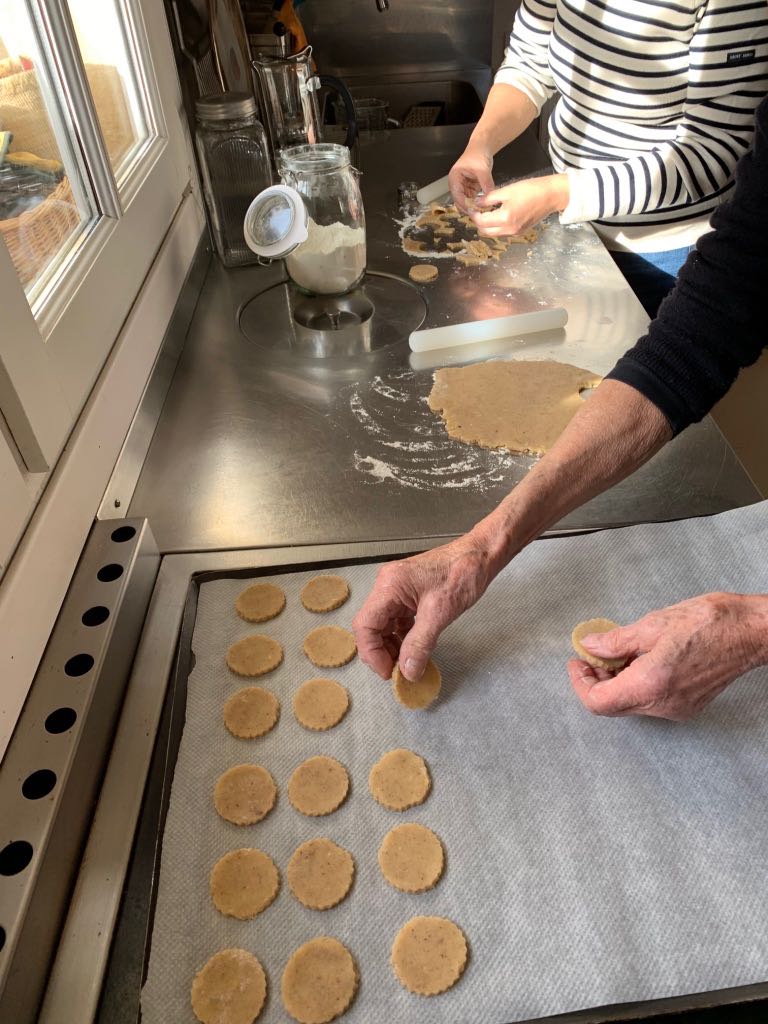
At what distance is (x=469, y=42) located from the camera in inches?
97.8

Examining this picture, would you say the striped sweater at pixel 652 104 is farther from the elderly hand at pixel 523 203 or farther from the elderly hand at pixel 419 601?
the elderly hand at pixel 419 601

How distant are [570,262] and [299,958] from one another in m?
1.28

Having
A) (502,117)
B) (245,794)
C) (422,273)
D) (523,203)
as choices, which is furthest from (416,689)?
(502,117)

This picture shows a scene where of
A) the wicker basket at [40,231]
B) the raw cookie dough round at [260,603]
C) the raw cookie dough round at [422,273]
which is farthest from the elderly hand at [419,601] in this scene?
the raw cookie dough round at [422,273]

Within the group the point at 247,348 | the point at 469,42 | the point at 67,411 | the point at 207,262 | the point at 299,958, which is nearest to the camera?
the point at 299,958

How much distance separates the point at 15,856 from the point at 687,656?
0.59m

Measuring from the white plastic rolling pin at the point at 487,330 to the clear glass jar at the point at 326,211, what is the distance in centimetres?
21

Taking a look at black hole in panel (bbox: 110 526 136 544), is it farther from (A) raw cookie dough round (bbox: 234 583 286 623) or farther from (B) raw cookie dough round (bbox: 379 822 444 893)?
(B) raw cookie dough round (bbox: 379 822 444 893)

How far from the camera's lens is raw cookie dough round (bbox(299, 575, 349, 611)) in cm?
84

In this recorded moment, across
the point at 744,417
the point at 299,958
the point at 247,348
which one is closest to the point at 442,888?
the point at 299,958

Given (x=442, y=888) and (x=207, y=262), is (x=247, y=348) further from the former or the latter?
(x=442, y=888)

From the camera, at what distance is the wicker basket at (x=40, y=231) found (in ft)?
2.56

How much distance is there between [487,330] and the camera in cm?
121

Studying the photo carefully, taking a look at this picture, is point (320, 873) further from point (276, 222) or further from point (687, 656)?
point (276, 222)
